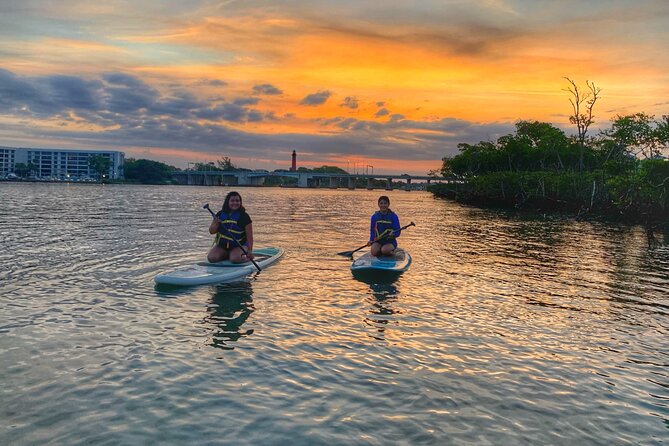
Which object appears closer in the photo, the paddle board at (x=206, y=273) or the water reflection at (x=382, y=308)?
the water reflection at (x=382, y=308)

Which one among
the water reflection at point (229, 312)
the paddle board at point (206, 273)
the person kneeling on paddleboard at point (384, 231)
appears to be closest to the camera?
the water reflection at point (229, 312)

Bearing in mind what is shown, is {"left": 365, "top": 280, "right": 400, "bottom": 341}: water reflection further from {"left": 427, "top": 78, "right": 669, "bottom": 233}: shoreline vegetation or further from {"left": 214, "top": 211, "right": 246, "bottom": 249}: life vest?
{"left": 427, "top": 78, "right": 669, "bottom": 233}: shoreline vegetation

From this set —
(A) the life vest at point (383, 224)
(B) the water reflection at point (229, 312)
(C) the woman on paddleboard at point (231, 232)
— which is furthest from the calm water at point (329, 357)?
A: (A) the life vest at point (383, 224)

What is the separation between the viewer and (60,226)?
2594cm

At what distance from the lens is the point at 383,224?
15883 millimetres

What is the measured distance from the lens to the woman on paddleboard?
13.5 metres

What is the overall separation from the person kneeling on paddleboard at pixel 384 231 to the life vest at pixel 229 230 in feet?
13.3

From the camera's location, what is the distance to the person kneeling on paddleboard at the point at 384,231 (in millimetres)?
15594

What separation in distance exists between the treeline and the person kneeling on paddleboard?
1746cm

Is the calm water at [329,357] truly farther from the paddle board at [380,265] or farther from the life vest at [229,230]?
the life vest at [229,230]

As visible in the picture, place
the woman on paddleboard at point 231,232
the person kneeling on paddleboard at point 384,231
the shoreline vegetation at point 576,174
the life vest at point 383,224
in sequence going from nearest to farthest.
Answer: the woman on paddleboard at point 231,232 → the person kneeling on paddleboard at point 384,231 → the life vest at point 383,224 → the shoreline vegetation at point 576,174

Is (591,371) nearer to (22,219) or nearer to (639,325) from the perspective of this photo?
(639,325)

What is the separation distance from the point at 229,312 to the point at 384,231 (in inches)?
280

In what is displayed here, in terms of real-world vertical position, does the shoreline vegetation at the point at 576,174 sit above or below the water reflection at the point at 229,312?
above
